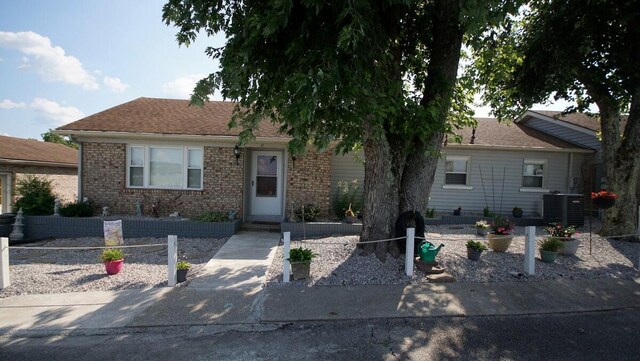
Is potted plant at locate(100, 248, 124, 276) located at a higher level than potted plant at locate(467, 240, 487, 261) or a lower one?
lower

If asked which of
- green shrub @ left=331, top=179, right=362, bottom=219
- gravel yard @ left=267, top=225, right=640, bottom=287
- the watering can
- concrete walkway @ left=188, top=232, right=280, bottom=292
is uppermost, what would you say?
green shrub @ left=331, top=179, right=362, bottom=219

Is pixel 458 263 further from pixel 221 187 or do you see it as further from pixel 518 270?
pixel 221 187

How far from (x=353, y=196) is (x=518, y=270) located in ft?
18.7

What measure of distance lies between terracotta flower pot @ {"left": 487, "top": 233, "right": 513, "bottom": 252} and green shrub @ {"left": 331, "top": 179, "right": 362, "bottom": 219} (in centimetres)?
442

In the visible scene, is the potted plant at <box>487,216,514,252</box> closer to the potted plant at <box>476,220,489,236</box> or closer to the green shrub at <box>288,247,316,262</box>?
the potted plant at <box>476,220,489,236</box>

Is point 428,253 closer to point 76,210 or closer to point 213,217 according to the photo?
point 213,217

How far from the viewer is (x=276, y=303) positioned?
16.3 ft

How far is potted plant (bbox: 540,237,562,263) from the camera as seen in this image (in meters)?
6.85

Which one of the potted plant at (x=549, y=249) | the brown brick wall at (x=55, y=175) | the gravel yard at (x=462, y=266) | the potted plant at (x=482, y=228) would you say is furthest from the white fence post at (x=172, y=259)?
the brown brick wall at (x=55, y=175)

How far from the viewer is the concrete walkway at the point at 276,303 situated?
175 inches

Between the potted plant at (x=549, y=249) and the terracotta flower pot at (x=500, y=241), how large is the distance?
64 centimetres

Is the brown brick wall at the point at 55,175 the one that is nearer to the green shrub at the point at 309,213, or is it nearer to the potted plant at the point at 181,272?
the green shrub at the point at 309,213

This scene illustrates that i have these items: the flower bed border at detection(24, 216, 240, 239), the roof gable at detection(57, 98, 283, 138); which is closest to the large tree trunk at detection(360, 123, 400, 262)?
the flower bed border at detection(24, 216, 240, 239)

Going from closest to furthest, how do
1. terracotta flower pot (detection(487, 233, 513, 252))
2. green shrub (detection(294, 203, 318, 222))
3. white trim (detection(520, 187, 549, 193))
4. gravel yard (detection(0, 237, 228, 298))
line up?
gravel yard (detection(0, 237, 228, 298))
terracotta flower pot (detection(487, 233, 513, 252))
green shrub (detection(294, 203, 318, 222))
white trim (detection(520, 187, 549, 193))
